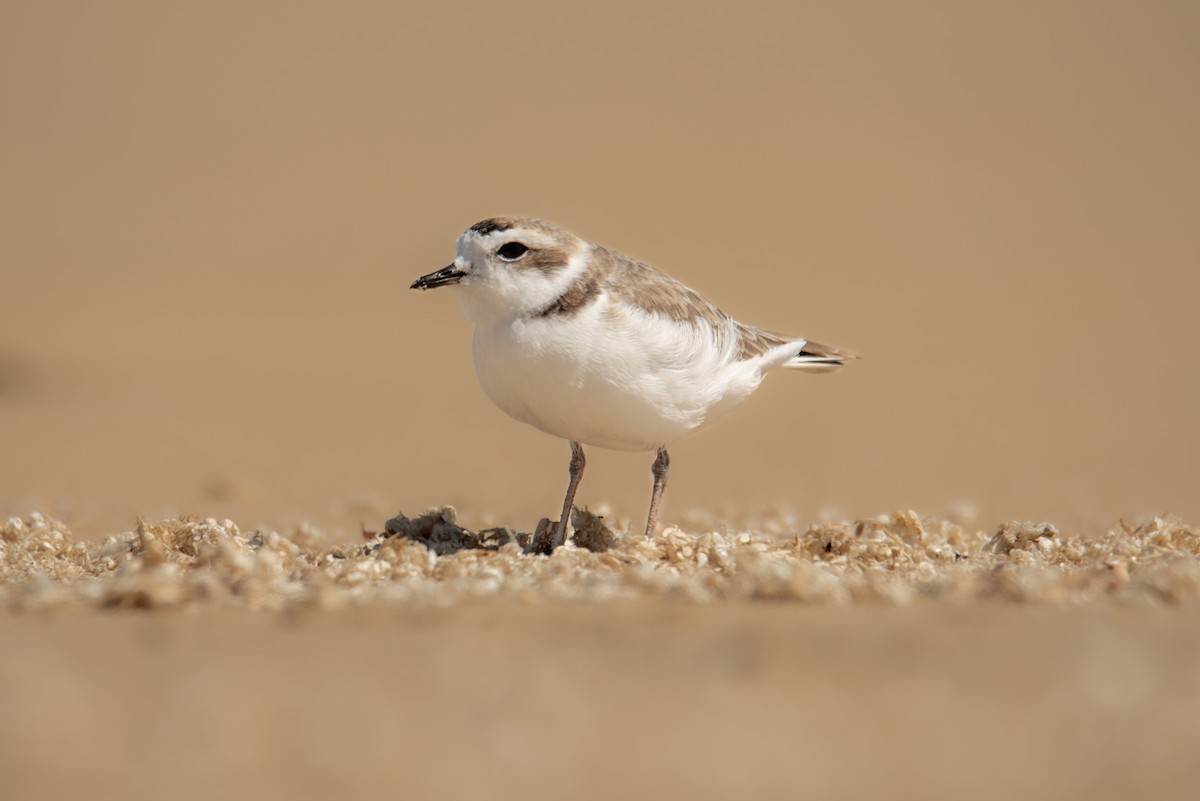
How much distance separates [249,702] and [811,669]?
55.7 inches

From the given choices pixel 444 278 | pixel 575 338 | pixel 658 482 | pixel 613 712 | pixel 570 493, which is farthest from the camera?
pixel 658 482

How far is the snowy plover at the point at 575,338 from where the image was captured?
537 centimetres

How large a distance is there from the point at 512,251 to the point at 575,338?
0.52 m

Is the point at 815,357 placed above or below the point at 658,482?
above

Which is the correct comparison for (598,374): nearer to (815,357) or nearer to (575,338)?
(575,338)

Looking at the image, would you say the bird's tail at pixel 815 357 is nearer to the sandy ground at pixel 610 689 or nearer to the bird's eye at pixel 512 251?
the bird's eye at pixel 512 251

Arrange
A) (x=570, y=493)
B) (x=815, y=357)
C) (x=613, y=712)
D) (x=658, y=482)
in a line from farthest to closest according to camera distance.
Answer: (x=815, y=357) < (x=658, y=482) < (x=570, y=493) < (x=613, y=712)

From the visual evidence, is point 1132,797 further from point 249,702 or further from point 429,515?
point 429,515

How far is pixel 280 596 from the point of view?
13.9ft

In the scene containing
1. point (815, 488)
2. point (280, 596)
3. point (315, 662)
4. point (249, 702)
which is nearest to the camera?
point (249, 702)

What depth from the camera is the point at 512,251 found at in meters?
5.56

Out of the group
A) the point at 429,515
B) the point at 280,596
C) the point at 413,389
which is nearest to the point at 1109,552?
the point at 429,515

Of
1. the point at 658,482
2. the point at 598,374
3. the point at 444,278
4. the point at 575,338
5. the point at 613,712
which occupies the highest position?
the point at 444,278

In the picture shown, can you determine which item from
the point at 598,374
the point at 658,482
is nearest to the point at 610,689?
the point at 598,374
